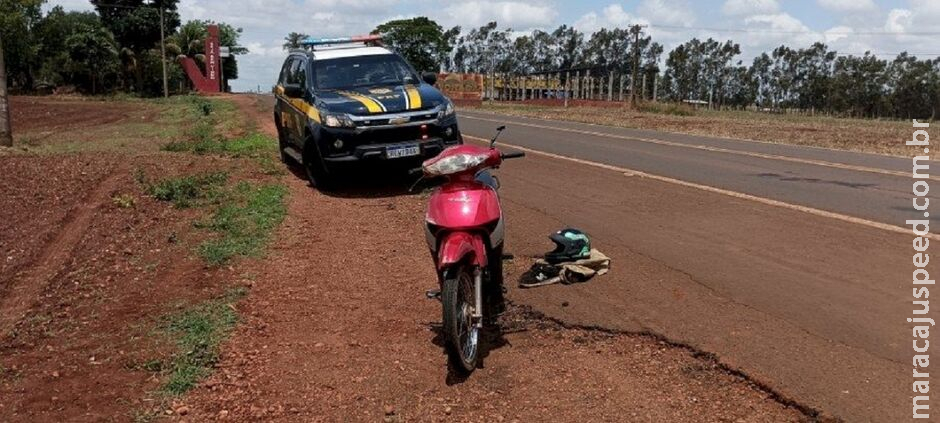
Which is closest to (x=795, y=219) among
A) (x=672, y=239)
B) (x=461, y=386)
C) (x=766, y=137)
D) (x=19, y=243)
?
(x=672, y=239)

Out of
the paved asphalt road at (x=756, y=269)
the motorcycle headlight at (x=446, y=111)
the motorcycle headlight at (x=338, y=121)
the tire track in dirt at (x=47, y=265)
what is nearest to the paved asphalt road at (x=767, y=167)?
the paved asphalt road at (x=756, y=269)

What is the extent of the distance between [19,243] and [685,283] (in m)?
6.20

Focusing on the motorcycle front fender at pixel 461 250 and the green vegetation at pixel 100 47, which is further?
the green vegetation at pixel 100 47

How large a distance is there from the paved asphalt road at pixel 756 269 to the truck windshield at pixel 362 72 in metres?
2.10

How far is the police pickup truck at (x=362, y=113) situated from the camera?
9.51m

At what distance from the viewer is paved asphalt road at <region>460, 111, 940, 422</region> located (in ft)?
13.5

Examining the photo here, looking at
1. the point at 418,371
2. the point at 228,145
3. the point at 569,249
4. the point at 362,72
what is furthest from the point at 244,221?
the point at 228,145

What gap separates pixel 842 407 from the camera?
3.63 m

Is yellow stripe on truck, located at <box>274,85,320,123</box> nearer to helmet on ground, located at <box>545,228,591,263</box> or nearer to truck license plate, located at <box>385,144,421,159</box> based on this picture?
truck license plate, located at <box>385,144,421,159</box>

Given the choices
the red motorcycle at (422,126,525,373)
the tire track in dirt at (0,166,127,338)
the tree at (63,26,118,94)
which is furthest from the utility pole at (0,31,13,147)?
the tree at (63,26,118,94)

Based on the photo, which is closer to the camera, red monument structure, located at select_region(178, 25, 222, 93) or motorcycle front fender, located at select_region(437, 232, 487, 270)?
motorcycle front fender, located at select_region(437, 232, 487, 270)

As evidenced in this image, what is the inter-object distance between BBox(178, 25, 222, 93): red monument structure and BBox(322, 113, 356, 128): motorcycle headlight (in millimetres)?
54760

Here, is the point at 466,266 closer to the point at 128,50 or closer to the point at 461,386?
the point at 461,386

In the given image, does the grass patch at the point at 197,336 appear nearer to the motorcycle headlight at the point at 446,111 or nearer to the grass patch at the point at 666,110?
the motorcycle headlight at the point at 446,111
